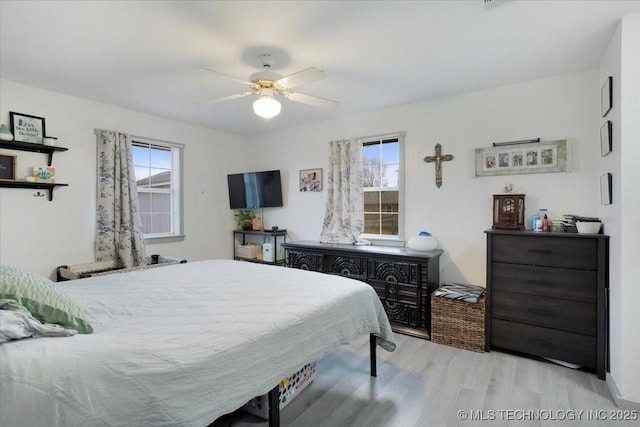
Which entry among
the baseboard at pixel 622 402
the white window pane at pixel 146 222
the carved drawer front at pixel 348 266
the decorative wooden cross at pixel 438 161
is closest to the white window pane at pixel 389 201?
the decorative wooden cross at pixel 438 161

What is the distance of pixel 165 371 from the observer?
109cm

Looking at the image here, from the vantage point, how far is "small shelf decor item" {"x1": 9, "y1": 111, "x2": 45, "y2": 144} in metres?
3.01

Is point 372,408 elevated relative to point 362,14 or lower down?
lower down

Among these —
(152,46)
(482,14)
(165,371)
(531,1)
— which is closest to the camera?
(165,371)

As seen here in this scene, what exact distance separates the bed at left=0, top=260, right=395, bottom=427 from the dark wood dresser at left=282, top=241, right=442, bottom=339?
40.4 inches

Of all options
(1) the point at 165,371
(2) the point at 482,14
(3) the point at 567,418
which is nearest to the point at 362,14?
(2) the point at 482,14

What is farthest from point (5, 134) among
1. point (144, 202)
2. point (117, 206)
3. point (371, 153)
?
point (371, 153)

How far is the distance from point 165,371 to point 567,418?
7.63ft

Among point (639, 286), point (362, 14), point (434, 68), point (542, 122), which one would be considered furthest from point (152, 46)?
point (639, 286)

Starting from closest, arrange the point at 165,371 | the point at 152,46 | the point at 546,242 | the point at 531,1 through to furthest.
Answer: the point at 165,371 → the point at 531,1 → the point at 152,46 → the point at 546,242

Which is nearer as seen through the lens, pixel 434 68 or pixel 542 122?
pixel 434 68

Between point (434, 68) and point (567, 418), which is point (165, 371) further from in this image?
point (434, 68)

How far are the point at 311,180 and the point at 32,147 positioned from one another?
3.07m

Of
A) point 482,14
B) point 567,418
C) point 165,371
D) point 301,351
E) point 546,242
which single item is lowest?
point 567,418
